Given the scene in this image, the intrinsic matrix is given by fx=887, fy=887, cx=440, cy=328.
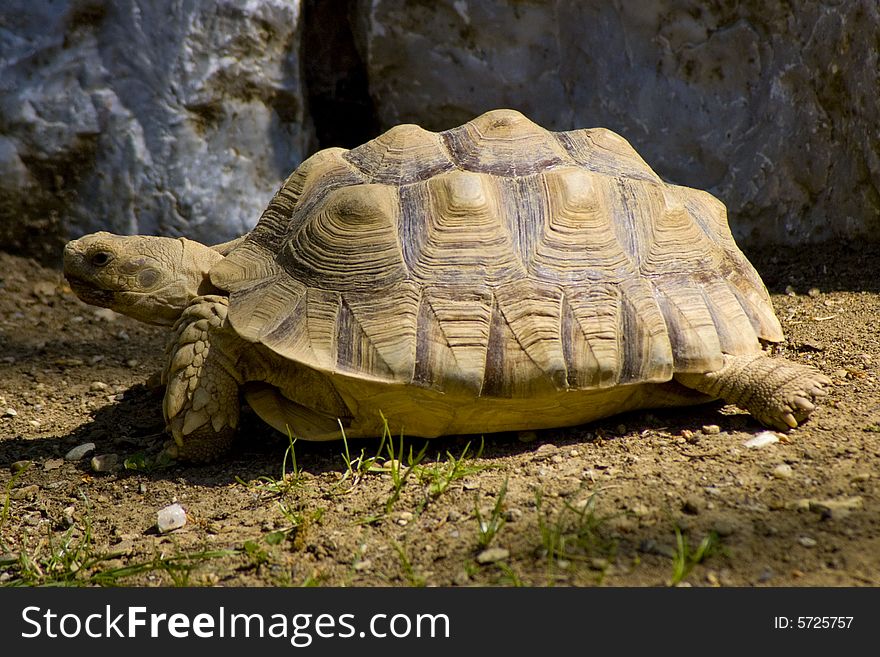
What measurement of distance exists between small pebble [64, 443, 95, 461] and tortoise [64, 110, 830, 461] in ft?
1.50

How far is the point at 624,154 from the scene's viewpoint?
12.4 feet

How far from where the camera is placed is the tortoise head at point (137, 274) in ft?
12.7

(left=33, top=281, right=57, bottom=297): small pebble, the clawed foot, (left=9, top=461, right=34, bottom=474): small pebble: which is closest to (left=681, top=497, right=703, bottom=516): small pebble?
the clawed foot

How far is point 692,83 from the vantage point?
5.36 m

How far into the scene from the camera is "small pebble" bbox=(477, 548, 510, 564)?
2.57 metres

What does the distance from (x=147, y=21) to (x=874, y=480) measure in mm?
4670

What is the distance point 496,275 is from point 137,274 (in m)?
1.66

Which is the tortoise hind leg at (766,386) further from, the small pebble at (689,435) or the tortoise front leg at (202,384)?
the tortoise front leg at (202,384)

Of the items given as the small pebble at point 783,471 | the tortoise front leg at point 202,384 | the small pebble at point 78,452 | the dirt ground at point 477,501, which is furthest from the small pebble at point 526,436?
the small pebble at point 78,452

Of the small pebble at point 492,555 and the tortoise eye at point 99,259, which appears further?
the tortoise eye at point 99,259

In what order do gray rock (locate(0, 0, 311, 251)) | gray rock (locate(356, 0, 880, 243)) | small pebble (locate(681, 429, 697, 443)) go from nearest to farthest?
small pebble (locate(681, 429, 697, 443))
gray rock (locate(356, 0, 880, 243))
gray rock (locate(0, 0, 311, 251))

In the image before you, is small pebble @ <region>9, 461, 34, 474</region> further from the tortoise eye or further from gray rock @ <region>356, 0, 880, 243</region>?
gray rock @ <region>356, 0, 880, 243</region>

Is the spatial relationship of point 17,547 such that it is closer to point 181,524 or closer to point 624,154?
point 181,524

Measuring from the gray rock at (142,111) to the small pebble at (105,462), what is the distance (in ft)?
7.33
